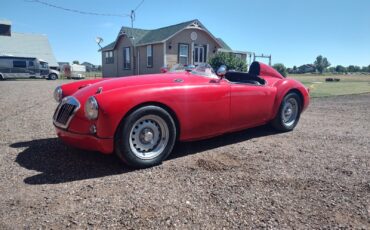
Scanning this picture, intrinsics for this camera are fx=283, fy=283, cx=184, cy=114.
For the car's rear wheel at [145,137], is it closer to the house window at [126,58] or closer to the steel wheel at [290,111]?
the steel wheel at [290,111]

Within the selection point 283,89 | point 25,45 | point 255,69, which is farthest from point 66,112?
point 25,45

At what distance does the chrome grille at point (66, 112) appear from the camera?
313 cm

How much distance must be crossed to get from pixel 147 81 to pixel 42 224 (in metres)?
1.92

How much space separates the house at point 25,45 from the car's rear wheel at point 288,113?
36.5m

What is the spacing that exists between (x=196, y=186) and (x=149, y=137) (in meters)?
0.84

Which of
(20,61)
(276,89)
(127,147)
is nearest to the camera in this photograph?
(127,147)

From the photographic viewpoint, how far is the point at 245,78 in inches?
190

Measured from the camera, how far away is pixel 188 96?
11.4 ft

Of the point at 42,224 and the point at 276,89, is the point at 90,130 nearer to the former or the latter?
the point at 42,224

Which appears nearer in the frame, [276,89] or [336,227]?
[336,227]

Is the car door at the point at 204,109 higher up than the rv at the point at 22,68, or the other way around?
the rv at the point at 22,68

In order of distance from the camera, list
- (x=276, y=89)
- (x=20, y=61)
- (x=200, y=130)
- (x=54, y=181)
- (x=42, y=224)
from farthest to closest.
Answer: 1. (x=20, y=61)
2. (x=276, y=89)
3. (x=200, y=130)
4. (x=54, y=181)
5. (x=42, y=224)

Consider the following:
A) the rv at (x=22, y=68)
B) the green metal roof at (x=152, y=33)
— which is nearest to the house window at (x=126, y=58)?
the green metal roof at (x=152, y=33)

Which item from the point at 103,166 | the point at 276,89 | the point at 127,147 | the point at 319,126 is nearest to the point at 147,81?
the point at 127,147
